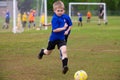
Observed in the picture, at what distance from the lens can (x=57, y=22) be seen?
37.6 ft

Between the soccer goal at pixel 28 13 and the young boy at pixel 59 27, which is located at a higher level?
the young boy at pixel 59 27

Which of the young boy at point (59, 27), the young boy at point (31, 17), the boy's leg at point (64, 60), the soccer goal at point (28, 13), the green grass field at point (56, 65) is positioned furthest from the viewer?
the young boy at point (31, 17)

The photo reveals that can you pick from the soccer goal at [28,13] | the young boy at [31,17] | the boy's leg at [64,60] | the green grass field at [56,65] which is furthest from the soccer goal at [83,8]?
the boy's leg at [64,60]

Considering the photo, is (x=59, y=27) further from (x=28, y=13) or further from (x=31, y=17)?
(x=31, y=17)

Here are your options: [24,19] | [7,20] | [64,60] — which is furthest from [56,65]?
[7,20]

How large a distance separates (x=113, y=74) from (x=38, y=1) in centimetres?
2520

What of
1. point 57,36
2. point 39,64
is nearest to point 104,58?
point 39,64

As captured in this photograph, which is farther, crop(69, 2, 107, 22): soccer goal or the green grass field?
crop(69, 2, 107, 22): soccer goal

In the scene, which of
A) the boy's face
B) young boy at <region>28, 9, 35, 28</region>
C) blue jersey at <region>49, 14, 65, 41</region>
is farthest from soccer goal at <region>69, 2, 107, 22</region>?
the boy's face

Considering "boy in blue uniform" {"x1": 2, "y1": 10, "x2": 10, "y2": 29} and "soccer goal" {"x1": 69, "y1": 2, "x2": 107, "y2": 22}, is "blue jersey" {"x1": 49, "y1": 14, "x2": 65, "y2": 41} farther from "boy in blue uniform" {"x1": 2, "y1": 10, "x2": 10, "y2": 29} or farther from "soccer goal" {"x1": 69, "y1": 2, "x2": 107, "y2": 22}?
"soccer goal" {"x1": 69, "y1": 2, "x2": 107, "y2": 22}

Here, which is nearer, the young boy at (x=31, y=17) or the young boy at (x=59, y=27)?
the young boy at (x=59, y=27)

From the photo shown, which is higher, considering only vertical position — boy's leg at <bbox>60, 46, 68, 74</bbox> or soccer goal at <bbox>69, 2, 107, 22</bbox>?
boy's leg at <bbox>60, 46, 68, 74</bbox>

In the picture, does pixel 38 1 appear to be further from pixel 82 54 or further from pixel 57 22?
pixel 57 22

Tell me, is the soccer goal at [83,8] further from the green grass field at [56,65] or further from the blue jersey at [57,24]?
the blue jersey at [57,24]
